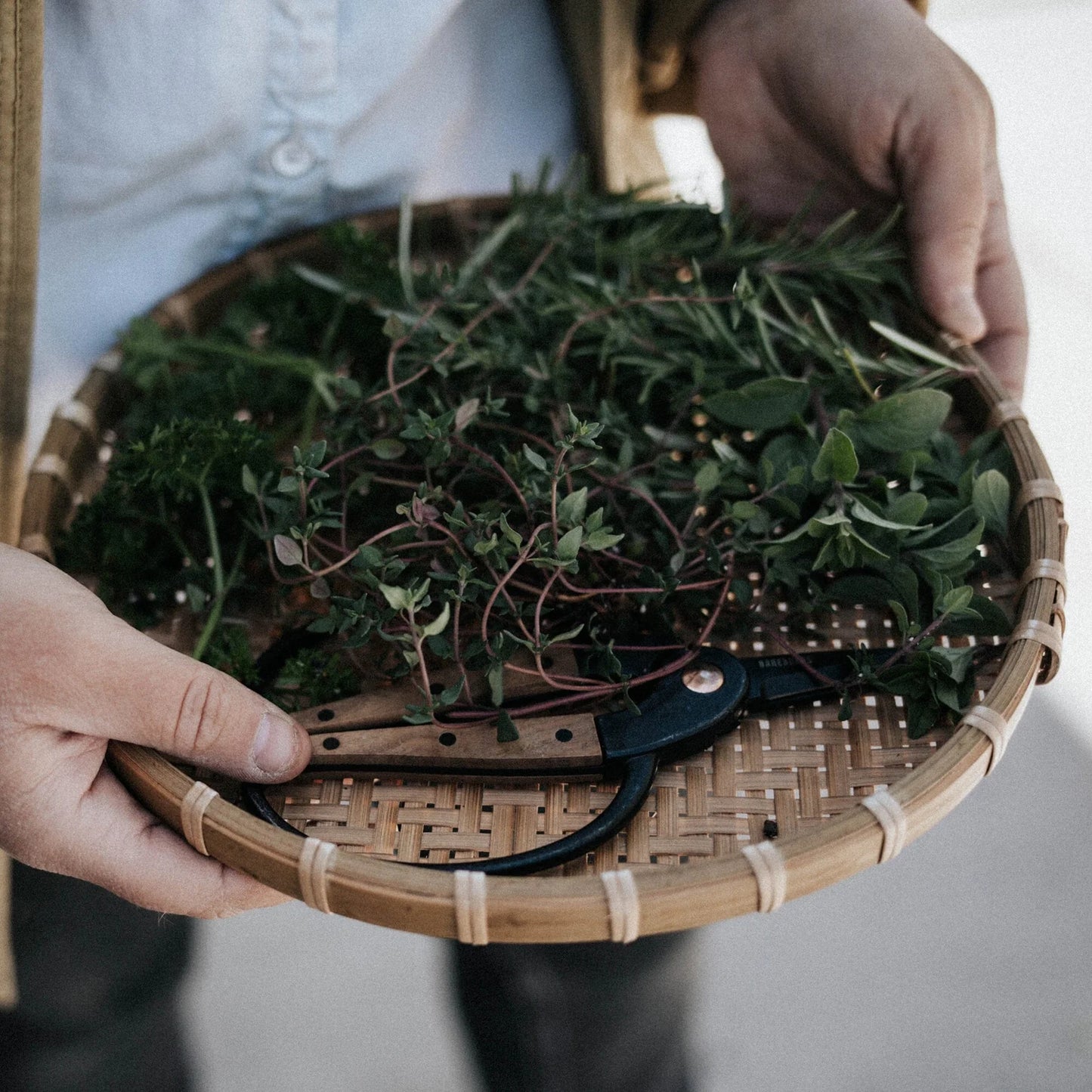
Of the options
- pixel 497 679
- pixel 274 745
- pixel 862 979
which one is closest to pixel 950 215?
pixel 497 679

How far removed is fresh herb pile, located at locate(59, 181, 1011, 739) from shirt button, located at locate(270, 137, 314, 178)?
0.11 meters

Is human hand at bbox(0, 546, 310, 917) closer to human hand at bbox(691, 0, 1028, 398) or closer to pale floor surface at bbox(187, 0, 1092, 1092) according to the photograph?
human hand at bbox(691, 0, 1028, 398)

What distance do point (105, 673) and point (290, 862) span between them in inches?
6.3

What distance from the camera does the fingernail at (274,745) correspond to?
0.65 m

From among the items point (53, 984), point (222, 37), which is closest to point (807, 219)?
point (222, 37)

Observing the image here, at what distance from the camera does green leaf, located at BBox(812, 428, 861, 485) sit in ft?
2.27

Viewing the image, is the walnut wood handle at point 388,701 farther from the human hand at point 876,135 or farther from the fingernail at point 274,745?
the human hand at point 876,135

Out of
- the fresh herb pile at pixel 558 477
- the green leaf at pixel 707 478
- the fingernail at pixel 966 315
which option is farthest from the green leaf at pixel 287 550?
the fingernail at pixel 966 315

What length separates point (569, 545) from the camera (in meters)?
0.65

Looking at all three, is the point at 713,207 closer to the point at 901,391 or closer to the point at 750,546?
the point at 901,391

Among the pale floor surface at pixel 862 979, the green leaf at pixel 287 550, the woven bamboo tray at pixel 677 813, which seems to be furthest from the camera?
the pale floor surface at pixel 862 979

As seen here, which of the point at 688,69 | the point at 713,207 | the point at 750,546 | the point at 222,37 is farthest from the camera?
the point at 688,69

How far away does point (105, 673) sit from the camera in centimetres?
63

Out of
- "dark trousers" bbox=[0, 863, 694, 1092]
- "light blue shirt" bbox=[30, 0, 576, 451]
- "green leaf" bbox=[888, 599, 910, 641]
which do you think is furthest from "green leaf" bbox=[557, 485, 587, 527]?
"dark trousers" bbox=[0, 863, 694, 1092]
